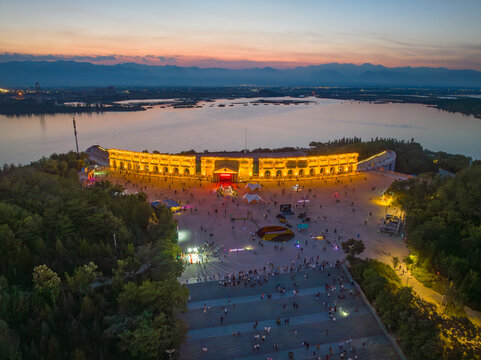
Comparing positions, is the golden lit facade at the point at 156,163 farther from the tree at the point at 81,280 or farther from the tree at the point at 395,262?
the tree at the point at 81,280

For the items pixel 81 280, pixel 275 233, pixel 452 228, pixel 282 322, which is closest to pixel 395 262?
pixel 452 228

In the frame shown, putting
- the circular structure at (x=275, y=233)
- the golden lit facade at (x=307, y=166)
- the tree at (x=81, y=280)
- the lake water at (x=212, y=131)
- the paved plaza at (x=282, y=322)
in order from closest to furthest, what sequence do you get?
the tree at (x=81, y=280) → the paved plaza at (x=282, y=322) → the circular structure at (x=275, y=233) → the golden lit facade at (x=307, y=166) → the lake water at (x=212, y=131)

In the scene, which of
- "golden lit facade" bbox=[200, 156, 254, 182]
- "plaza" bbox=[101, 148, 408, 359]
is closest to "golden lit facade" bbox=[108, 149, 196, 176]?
"golden lit facade" bbox=[200, 156, 254, 182]

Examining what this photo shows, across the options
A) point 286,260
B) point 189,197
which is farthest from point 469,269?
point 189,197

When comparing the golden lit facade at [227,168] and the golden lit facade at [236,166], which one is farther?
the golden lit facade at [236,166]

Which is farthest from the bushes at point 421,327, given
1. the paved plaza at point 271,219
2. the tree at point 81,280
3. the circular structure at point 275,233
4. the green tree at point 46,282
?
the green tree at point 46,282

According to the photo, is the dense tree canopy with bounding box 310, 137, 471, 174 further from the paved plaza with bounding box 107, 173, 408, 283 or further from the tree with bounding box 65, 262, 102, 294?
the tree with bounding box 65, 262, 102, 294

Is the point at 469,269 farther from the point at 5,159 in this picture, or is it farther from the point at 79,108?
the point at 79,108
